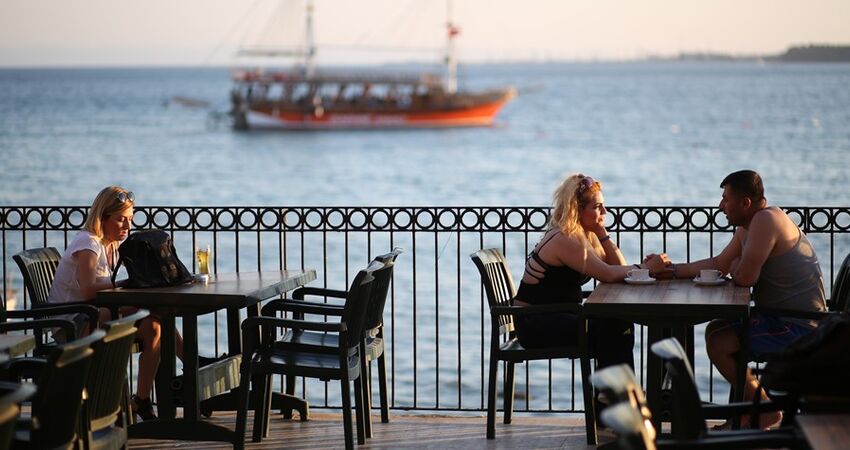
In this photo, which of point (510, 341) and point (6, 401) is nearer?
point (6, 401)

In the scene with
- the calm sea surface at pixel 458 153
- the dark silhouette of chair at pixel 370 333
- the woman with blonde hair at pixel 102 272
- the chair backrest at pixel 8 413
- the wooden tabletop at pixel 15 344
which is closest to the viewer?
the chair backrest at pixel 8 413

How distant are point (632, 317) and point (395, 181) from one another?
44.1 meters

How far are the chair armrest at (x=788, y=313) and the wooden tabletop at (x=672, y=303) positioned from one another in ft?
0.35

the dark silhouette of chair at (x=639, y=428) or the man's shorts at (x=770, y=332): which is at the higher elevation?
the dark silhouette of chair at (x=639, y=428)

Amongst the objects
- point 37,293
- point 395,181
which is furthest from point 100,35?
point 37,293

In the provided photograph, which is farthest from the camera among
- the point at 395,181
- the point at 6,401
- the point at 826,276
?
the point at 395,181

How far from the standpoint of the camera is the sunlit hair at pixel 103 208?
6.64 m

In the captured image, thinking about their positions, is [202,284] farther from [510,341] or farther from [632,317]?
[632,317]

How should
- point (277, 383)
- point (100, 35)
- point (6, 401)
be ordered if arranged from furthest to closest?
point (100, 35) < point (277, 383) < point (6, 401)

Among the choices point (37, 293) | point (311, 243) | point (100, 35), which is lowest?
point (311, 243)

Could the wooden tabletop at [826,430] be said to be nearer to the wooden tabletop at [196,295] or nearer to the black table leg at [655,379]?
the black table leg at [655,379]

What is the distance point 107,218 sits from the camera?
668cm

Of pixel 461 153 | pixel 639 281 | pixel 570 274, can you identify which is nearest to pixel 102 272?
pixel 570 274

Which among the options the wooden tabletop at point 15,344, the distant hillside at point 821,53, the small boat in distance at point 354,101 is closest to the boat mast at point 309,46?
the small boat in distance at point 354,101
